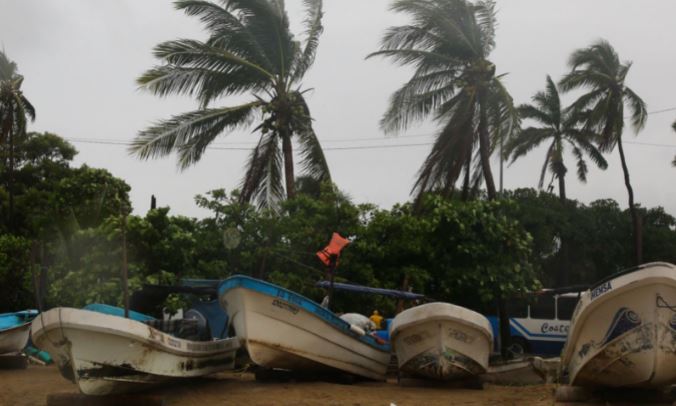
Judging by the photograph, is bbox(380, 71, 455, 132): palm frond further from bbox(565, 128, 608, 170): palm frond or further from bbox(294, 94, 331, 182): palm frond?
bbox(565, 128, 608, 170): palm frond

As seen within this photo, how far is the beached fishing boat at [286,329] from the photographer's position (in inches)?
427

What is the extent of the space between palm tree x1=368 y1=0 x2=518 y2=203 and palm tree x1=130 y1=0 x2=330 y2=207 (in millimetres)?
2185

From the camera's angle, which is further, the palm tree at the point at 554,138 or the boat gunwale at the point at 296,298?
the palm tree at the point at 554,138

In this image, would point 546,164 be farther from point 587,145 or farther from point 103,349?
point 103,349

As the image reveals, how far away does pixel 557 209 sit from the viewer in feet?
94.9

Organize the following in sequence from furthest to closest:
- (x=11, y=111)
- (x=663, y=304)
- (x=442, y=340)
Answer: (x=11, y=111) → (x=442, y=340) → (x=663, y=304)

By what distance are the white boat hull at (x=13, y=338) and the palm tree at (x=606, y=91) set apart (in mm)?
17881

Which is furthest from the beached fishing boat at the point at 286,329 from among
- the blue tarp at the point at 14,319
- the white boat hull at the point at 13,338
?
the blue tarp at the point at 14,319

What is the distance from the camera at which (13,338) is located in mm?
14852

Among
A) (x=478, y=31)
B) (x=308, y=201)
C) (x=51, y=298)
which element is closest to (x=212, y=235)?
(x=308, y=201)

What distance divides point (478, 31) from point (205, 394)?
11618 mm

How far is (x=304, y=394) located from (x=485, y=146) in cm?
929

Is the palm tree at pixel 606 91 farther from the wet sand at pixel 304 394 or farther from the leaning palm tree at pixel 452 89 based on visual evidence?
the wet sand at pixel 304 394

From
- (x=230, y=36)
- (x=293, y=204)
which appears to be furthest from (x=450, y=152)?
(x=230, y=36)
